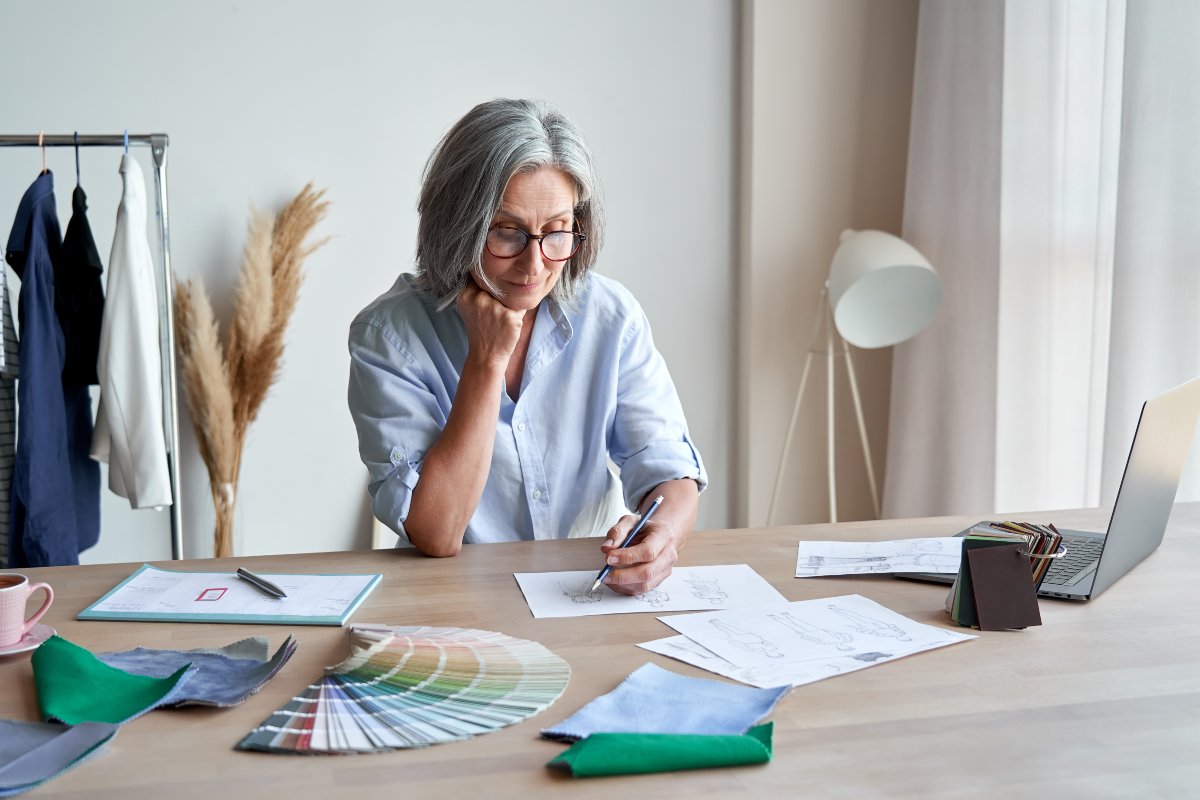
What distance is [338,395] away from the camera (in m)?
3.27

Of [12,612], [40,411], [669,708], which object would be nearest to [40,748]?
[12,612]

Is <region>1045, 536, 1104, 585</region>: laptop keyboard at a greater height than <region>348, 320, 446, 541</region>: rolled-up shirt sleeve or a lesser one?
lesser

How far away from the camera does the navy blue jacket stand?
7.67 ft

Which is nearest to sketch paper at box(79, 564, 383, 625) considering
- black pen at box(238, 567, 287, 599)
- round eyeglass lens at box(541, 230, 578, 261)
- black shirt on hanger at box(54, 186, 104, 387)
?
black pen at box(238, 567, 287, 599)

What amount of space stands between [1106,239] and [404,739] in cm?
227

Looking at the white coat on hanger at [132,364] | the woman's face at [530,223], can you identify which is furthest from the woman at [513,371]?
the white coat on hanger at [132,364]

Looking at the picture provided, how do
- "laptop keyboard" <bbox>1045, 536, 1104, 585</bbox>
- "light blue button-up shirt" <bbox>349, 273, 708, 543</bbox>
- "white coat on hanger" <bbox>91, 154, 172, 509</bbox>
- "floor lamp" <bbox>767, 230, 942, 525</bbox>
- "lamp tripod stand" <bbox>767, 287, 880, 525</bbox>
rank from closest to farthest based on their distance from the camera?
"laptop keyboard" <bbox>1045, 536, 1104, 585</bbox>
"light blue button-up shirt" <bbox>349, 273, 708, 543</bbox>
"white coat on hanger" <bbox>91, 154, 172, 509</bbox>
"floor lamp" <bbox>767, 230, 942, 525</bbox>
"lamp tripod stand" <bbox>767, 287, 880, 525</bbox>

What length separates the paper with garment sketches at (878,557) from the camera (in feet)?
4.99

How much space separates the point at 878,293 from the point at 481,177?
174 cm

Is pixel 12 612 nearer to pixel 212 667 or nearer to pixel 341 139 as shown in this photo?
pixel 212 667

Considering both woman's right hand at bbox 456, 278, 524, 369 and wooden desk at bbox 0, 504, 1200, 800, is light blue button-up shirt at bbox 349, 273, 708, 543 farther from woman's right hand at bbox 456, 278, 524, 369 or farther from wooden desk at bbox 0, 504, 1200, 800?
wooden desk at bbox 0, 504, 1200, 800

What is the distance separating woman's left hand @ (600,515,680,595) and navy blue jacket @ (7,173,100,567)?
1458mm

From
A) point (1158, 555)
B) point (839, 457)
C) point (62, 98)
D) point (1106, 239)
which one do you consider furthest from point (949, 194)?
point (62, 98)

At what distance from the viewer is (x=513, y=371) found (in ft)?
6.28
